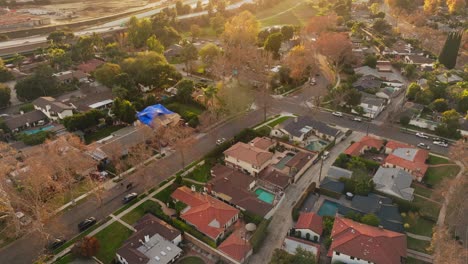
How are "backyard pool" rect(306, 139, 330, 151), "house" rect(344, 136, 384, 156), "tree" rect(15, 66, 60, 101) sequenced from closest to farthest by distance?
"house" rect(344, 136, 384, 156) → "backyard pool" rect(306, 139, 330, 151) → "tree" rect(15, 66, 60, 101)

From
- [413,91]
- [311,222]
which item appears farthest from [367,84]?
[311,222]

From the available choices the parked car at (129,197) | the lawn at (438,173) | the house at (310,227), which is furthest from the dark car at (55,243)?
the lawn at (438,173)

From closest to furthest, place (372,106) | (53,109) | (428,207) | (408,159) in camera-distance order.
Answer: (428,207) < (408,159) < (53,109) < (372,106)

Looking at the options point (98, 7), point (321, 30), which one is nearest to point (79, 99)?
point (321, 30)

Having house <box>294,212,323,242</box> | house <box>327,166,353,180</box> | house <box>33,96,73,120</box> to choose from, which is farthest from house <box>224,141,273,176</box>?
house <box>33,96,73,120</box>

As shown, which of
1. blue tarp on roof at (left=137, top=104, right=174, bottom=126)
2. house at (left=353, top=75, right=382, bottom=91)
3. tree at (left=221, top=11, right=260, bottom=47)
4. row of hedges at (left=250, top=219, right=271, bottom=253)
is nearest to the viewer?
row of hedges at (left=250, top=219, right=271, bottom=253)

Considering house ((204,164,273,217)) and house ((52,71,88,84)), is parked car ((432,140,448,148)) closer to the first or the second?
house ((204,164,273,217))

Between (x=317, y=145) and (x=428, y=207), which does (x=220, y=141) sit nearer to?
(x=317, y=145)
